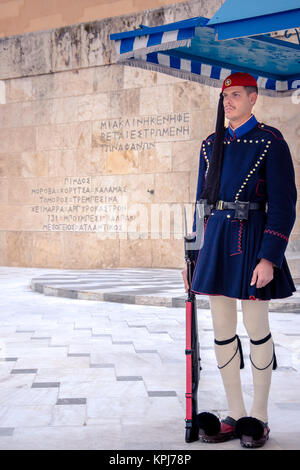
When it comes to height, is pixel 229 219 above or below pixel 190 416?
above

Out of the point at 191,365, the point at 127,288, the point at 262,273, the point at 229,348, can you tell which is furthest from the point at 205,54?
the point at 127,288

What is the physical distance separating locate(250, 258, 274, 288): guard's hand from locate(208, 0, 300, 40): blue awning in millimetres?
1083

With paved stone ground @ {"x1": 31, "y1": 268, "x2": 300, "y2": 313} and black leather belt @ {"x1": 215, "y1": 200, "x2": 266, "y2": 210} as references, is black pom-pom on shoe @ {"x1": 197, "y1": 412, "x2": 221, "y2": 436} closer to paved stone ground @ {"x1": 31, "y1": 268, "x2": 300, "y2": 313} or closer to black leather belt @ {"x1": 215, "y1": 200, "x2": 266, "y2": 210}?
black leather belt @ {"x1": 215, "y1": 200, "x2": 266, "y2": 210}

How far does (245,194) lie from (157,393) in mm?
1537

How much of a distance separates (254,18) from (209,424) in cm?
195

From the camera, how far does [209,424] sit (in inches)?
122

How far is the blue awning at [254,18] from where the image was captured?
3.09 m

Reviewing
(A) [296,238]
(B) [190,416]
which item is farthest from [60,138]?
(B) [190,416]

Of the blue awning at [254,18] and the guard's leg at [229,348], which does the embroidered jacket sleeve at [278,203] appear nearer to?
the guard's leg at [229,348]

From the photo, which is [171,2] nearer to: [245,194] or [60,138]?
[60,138]

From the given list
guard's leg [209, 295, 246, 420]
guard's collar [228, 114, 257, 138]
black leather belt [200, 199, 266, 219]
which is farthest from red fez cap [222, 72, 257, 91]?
guard's leg [209, 295, 246, 420]

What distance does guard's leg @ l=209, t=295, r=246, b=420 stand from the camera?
10.4ft

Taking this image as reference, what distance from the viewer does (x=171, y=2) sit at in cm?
1288

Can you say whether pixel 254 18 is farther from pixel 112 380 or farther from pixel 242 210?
pixel 112 380
